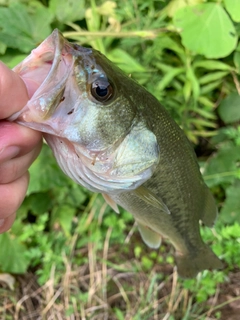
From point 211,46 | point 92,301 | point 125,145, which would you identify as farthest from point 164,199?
point 92,301

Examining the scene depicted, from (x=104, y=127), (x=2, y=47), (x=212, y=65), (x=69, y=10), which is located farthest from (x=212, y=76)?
(x=104, y=127)

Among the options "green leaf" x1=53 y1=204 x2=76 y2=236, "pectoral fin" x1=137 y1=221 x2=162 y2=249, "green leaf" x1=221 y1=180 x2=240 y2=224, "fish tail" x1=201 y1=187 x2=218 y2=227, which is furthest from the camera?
"green leaf" x1=53 y1=204 x2=76 y2=236

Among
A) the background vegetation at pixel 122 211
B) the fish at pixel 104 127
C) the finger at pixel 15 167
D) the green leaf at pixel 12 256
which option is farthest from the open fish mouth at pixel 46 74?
the green leaf at pixel 12 256

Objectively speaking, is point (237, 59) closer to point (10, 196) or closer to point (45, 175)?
point (45, 175)

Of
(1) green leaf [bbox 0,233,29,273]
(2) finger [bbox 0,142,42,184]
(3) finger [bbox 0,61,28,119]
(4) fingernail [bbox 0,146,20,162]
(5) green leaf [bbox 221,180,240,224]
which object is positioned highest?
(3) finger [bbox 0,61,28,119]

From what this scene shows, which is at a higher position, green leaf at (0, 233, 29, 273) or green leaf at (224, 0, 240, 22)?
green leaf at (224, 0, 240, 22)

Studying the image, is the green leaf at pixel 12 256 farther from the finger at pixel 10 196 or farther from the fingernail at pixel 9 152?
the fingernail at pixel 9 152

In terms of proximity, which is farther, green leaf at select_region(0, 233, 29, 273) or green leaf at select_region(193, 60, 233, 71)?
green leaf at select_region(0, 233, 29, 273)

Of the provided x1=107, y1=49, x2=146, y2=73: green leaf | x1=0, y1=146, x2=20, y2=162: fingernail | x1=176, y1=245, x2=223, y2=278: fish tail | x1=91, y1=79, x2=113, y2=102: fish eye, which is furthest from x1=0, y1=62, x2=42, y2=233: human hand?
x1=107, y1=49, x2=146, y2=73: green leaf

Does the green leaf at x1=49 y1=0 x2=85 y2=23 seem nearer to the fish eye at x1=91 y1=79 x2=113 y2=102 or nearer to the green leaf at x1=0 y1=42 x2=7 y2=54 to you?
the green leaf at x1=0 y1=42 x2=7 y2=54
